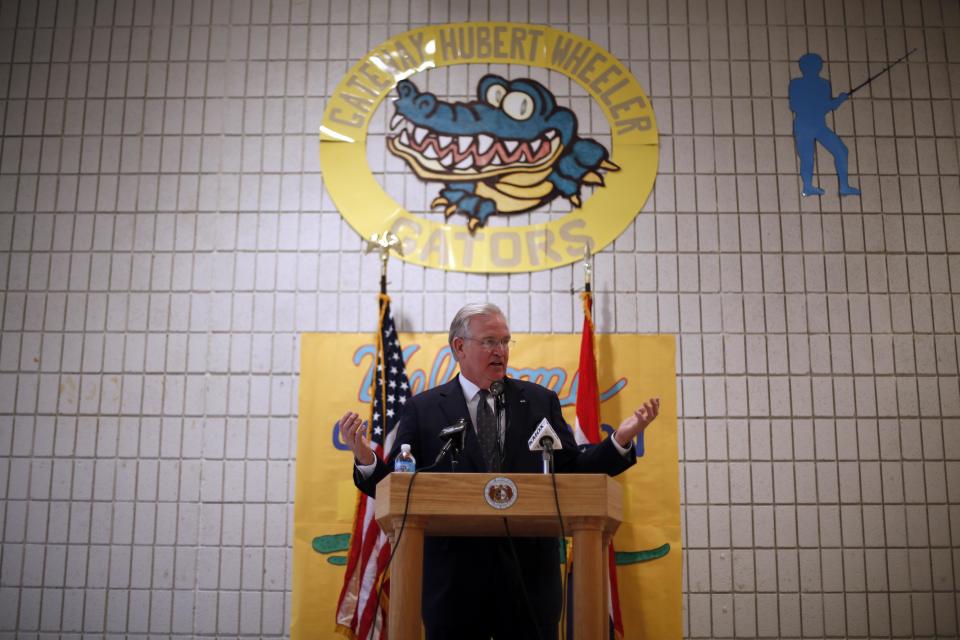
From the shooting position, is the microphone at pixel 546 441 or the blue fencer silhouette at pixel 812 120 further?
the blue fencer silhouette at pixel 812 120

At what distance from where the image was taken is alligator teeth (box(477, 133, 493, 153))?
14.9 ft

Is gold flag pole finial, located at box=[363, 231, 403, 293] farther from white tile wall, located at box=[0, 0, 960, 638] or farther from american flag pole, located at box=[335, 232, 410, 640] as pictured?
white tile wall, located at box=[0, 0, 960, 638]

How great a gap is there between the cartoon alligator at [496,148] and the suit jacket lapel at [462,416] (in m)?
1.38

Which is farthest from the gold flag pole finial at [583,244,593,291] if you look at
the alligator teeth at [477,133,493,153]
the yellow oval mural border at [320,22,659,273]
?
the alligator teeth at [477,133,493,153]

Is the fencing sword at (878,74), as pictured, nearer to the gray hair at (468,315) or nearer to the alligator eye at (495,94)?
the alligator eye at (495,94)

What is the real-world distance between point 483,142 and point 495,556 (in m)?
2.26

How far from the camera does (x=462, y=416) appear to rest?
124 inches

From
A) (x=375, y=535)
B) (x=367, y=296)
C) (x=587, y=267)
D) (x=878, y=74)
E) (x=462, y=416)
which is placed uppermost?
(x=878, y=74)

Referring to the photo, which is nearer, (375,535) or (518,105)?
(375,535)

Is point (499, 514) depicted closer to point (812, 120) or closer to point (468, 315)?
point (468, 315)

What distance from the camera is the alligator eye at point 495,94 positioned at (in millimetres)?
4594

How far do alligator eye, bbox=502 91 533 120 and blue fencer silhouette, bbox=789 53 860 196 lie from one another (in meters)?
1.26

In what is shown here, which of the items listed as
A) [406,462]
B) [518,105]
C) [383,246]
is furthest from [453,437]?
[518,105]

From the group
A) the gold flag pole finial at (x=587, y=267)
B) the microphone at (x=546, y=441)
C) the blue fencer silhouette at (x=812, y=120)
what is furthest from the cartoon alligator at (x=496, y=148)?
the microphone at (x=546, y=441)
